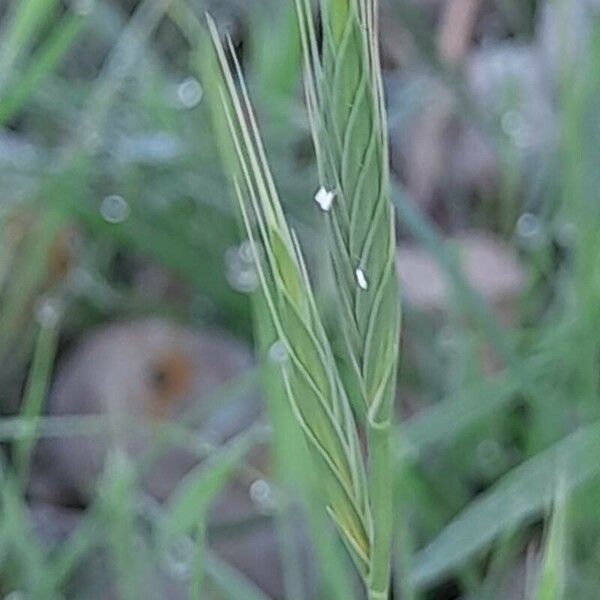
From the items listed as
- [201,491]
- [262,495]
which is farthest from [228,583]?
[262,495]

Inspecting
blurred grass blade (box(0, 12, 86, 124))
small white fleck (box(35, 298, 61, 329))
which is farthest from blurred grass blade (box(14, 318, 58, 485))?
blurred grass blade (box(0, 12, 86, 124))

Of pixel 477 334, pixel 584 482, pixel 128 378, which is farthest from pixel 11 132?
pixel 584 482

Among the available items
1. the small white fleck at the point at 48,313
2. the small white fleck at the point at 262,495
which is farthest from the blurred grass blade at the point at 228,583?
the small white fleck at the point at 48,313

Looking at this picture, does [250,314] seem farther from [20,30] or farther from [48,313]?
[20,30]

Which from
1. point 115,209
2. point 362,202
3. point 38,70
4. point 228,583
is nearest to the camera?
point 362,202

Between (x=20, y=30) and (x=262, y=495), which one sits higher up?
(x=20, y=30)

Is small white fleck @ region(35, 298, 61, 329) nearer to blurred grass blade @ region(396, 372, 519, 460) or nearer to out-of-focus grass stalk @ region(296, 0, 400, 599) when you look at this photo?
blurred grass blade @ region(396, 372, 519, 460)

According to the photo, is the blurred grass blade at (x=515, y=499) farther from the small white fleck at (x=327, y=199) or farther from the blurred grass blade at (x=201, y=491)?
the small white fleck at (x=327, y=199)
